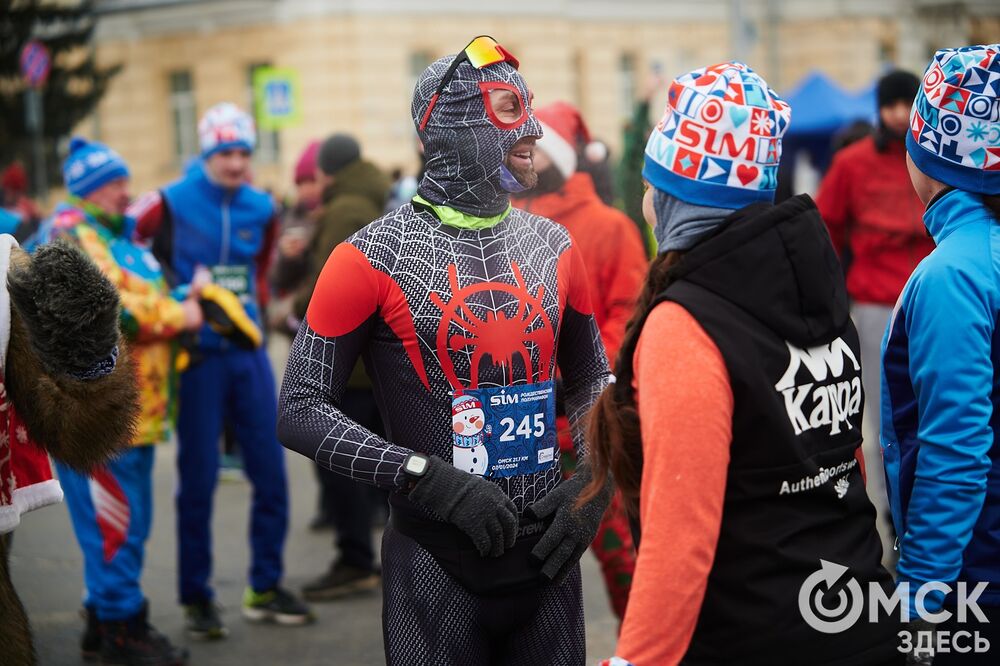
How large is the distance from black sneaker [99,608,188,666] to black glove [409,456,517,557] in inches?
107

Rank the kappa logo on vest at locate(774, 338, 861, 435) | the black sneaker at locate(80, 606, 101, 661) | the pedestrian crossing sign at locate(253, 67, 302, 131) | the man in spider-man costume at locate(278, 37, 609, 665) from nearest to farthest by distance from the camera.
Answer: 1. the kappa logo on vest at locate(774, 338, 861, 435)
2. the man in spider-man costume at locate(278, 37, 609, 665)
3. the black sneaker at locate(80, 606, 101, 661)
4. the pedestrian crossing sign at locate(253, 67, 302, 131)

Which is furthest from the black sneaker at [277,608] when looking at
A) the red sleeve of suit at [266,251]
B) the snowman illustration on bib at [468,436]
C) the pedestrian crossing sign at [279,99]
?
the pedestrian crossing sign at [279,99]

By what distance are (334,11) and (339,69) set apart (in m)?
1.32

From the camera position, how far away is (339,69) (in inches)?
1114

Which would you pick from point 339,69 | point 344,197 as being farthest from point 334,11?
point 344,197

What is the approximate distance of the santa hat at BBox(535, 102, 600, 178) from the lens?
198 inches

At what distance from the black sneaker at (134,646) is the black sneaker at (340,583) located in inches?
44.7

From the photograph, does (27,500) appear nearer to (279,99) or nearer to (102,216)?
(102,216)

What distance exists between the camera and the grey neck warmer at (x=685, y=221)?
7.65ft

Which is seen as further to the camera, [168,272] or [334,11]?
[334,11]

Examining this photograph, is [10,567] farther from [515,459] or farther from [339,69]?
[339,69]

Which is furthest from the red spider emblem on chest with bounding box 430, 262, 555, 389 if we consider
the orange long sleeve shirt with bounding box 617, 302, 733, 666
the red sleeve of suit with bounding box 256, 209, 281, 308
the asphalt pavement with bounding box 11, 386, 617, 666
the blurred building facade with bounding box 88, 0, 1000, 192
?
the blurred building facade with bounding box 88, 0, 1000, 192

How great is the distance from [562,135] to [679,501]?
317 cm

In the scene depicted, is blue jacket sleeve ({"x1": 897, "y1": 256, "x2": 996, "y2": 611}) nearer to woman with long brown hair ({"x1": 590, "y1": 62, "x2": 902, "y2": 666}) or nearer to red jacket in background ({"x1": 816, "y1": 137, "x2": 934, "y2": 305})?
woman with long brown hair ({"x1": 590, "y1": 62, "x2": 902, "y2": 666})
